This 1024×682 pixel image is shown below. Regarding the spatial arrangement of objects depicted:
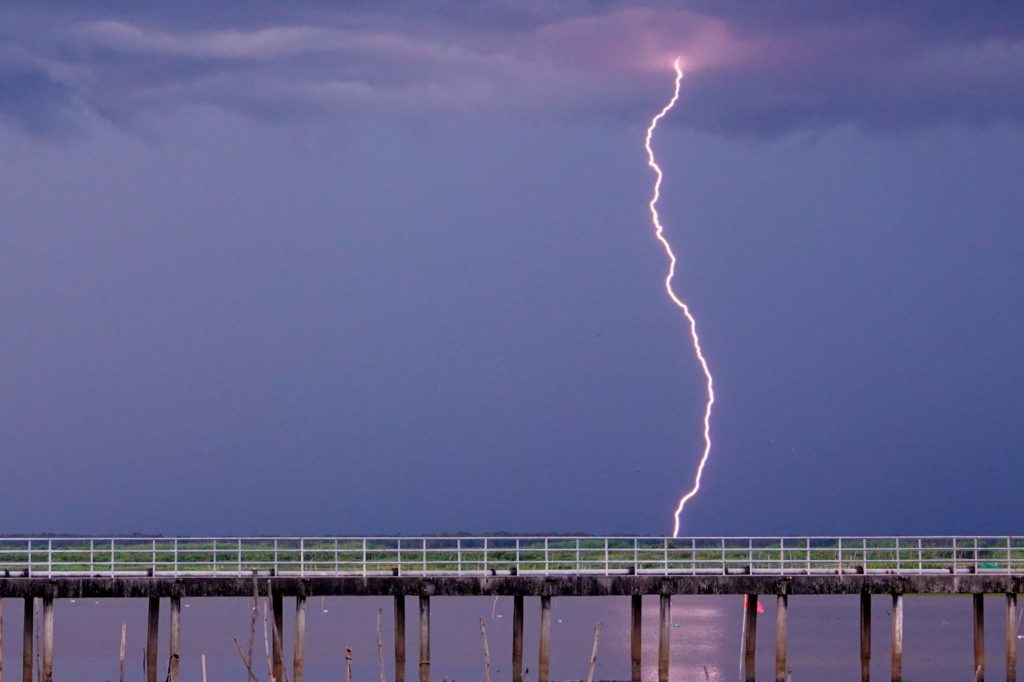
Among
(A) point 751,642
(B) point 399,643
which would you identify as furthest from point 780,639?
(B) point 399,643

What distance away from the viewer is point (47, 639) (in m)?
42.2

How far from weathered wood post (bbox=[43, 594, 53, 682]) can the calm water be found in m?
16.8

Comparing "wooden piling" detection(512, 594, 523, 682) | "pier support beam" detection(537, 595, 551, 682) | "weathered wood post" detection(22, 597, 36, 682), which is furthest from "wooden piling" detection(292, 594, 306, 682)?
"weathered wood post" detection(22, 597, 36, 682)

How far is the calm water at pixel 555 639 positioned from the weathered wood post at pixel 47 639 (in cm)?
1677

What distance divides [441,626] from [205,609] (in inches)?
851

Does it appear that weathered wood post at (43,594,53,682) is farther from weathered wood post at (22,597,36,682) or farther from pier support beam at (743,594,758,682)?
pier support beam at (743,594,758,682)

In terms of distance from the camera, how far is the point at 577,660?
220 ft

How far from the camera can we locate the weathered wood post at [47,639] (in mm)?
41656

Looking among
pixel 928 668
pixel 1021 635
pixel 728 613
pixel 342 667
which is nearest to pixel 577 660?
pixel 342 667

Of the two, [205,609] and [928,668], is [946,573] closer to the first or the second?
[928,668]

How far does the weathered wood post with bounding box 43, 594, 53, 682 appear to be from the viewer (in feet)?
137

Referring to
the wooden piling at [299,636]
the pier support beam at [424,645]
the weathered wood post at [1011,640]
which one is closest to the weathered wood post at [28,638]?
the wooden piling at [299,636]

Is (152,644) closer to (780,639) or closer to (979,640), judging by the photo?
(780,639)

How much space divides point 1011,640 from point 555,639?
36.0 metres
